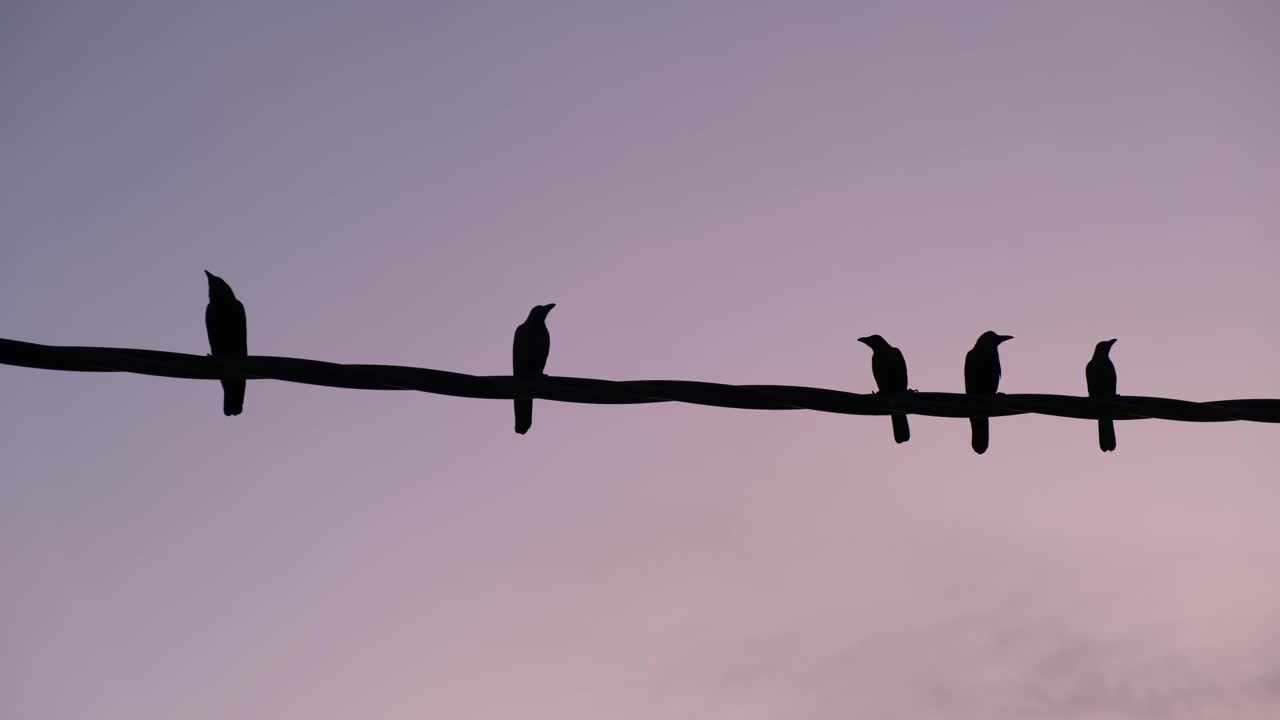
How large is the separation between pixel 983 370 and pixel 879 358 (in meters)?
0.95

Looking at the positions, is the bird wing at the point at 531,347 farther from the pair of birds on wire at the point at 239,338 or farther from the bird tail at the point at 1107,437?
the bird tail at the point at 1107,437

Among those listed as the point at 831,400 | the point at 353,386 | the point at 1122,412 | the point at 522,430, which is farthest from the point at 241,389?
the point at 1122,412

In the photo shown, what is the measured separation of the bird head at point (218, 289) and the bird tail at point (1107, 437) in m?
6.65

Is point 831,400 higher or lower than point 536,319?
lower

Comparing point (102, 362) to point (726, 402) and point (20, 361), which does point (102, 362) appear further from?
point (726, 402)

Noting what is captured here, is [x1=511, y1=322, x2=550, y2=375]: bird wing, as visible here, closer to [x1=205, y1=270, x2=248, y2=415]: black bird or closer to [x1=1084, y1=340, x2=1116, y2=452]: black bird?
[x1=205, y1=270, x2=248, y2=415]: black bird

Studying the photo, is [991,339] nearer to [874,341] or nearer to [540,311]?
[874,341]

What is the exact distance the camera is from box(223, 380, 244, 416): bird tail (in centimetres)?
857

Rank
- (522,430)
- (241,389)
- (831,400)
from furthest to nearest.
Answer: (522,430)
(241,389)
(831,400)

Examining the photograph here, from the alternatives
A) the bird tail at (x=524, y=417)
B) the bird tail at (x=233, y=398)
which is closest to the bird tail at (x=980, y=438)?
the bird tail at (x=524, y=417)

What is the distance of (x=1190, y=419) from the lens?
5.55 metres

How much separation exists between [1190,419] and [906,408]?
3.98 ft

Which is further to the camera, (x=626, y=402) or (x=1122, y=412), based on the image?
(x=1122, y=412)

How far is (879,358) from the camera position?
37.3 ft
